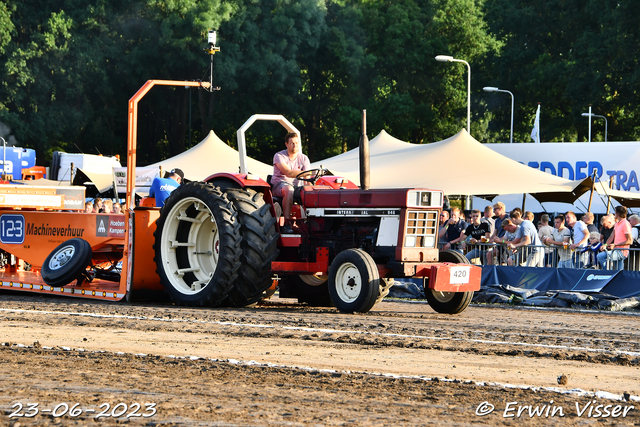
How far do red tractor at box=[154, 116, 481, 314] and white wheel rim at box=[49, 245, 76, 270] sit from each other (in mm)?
1359

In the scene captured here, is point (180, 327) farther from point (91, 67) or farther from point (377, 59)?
point (377, 59)

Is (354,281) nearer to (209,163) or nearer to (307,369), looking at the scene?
(307,369)

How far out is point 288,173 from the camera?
10703mm

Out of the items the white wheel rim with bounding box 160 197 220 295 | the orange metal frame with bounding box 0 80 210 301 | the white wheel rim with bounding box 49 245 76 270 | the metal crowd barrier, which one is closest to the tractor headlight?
the white wheel rim with bounding box 160 197 220 295

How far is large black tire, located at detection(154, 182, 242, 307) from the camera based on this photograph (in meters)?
10.3

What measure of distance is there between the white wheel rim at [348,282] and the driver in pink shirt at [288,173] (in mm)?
946

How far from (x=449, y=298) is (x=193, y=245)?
3.10 m

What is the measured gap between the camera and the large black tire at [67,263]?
11.3m

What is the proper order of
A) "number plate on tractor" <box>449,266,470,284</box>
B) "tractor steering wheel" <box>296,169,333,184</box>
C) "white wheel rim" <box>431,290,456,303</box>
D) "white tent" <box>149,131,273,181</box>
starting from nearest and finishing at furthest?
"number plate on tractor" <box>449,266,470,284</box> → "white wheel rim" <box>431,290,456,303</box> → "tractor steering wheel" <box>296,169,333,184</box> → "white tent" <box>149,131,273,181</box>

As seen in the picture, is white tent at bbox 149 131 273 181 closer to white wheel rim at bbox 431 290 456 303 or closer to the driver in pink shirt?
the driver in pink shirt

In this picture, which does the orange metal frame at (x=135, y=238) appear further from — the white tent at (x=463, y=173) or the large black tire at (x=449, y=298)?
the white tent at (x=463, y=173)

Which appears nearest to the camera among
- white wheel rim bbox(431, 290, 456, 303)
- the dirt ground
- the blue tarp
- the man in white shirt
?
the dirt ground

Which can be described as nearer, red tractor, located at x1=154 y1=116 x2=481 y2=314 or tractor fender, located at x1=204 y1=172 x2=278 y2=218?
red tractor, located at x1=154 y1=116 x2=481 y2=314

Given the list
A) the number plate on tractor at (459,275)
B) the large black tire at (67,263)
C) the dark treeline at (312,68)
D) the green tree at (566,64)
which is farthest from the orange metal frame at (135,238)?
the green tree at (566,64)
